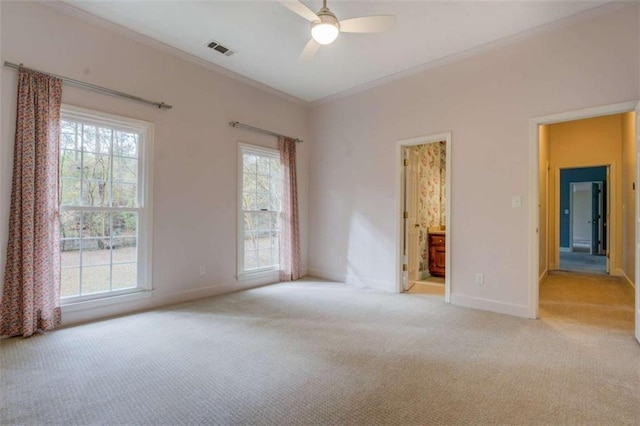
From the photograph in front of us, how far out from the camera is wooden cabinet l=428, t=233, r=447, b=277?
5578 millimetres

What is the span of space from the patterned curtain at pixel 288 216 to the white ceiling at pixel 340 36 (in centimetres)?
127

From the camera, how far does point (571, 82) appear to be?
321 centimetres

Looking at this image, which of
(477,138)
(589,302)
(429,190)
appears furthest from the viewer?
(429,190)

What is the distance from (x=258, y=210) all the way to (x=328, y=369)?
3100 millimetres

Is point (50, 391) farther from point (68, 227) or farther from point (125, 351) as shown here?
point (68, 227)

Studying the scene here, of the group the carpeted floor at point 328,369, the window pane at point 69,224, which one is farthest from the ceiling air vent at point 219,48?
the carpeted floor at point 328,369

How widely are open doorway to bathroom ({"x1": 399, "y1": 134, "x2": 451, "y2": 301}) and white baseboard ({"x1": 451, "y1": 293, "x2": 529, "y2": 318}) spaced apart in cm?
16

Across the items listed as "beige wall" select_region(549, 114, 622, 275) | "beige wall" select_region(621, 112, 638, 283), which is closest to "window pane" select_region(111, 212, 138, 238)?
"beige wall" select_region(621, 112, 638, 283)

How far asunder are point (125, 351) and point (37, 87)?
2549mm

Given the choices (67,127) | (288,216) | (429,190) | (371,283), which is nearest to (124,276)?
(67,127)

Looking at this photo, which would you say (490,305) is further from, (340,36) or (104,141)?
(104,141)

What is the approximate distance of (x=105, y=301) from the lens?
338 cm

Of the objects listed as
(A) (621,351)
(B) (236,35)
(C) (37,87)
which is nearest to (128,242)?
(C) (37,87)

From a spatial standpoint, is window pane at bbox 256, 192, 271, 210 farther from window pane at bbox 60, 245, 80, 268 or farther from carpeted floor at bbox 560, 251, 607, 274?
carpeted floor at bbox 560, 251, 607, 274
